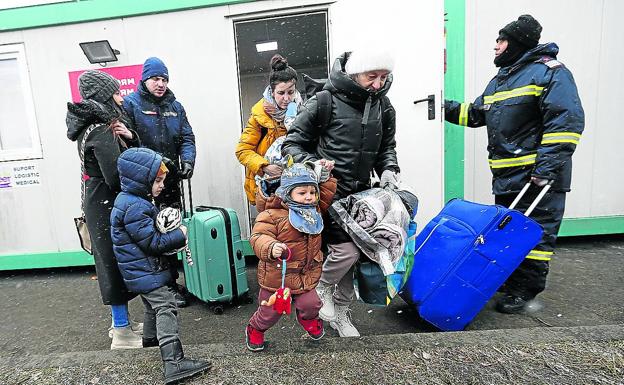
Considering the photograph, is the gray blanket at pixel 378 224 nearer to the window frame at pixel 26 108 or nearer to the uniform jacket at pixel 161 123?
the uniform jacket at pixel 161 123

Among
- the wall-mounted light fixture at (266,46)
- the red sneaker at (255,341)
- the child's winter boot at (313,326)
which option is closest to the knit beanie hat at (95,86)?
the red sneaker at (255,341)

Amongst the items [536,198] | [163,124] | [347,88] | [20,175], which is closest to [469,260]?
[536,198]

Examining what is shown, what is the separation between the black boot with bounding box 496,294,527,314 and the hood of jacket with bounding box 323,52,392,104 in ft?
5.69

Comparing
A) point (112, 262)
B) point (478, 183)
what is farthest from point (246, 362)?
point (478, 183)

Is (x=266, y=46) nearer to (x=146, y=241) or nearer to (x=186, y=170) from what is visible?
(x=186, y=170)

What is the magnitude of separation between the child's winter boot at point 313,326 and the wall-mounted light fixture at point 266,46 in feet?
18.1

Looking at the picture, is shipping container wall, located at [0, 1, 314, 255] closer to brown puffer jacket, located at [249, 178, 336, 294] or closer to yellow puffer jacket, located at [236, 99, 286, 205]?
yellow puffer jacket, located at [236, 99, 286, 205]

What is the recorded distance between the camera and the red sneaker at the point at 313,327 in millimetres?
1953

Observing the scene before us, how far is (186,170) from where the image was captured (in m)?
2.63

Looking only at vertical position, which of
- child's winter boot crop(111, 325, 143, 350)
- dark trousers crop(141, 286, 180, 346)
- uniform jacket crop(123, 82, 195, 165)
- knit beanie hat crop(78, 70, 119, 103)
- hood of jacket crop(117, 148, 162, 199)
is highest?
knit beanie hat crop(78, 70, 119, 103)

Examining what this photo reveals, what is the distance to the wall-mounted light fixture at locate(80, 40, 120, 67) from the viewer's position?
10.5ft

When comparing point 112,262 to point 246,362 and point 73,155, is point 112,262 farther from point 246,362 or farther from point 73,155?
point 73,155

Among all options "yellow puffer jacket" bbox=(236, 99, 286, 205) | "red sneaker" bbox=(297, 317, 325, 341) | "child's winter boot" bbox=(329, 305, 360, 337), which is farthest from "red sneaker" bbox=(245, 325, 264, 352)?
"yellow puffer jacket" bbox=(236, 99, 286, 205)

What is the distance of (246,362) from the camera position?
1.83 meters
